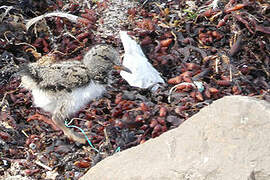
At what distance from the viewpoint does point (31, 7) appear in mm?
5918

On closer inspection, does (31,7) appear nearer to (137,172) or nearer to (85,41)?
(85,41)

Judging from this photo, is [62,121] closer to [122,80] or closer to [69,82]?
[69,82]

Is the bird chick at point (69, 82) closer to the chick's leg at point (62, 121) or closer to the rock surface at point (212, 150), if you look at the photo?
the chick's leg at point (62, 121)

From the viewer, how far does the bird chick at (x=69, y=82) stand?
449cm

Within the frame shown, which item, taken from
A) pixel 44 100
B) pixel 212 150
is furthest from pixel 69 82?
pixel 212 150

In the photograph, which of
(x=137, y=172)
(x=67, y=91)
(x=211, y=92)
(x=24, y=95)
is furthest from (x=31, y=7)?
(x=137, y=172)

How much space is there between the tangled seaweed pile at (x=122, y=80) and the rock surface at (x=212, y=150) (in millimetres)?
984

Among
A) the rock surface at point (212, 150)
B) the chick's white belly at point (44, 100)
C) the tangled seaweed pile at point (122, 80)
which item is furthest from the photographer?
the chick's white belly at point (44, 100)

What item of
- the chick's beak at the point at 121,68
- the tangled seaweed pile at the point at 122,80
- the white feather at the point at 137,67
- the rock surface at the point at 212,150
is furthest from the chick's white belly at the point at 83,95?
the rock surface at the point at 212,150

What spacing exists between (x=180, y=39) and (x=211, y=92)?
965 millimetres

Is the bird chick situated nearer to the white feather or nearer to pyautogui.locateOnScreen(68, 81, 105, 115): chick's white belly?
pyautogui.locateOnScreen(68, 81, 105, 115): chick's white belly

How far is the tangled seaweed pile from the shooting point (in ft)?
14.5

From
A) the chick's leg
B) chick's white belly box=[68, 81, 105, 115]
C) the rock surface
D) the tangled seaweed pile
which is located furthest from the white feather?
the rock surface

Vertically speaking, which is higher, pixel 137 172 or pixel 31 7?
pixel 31 7
